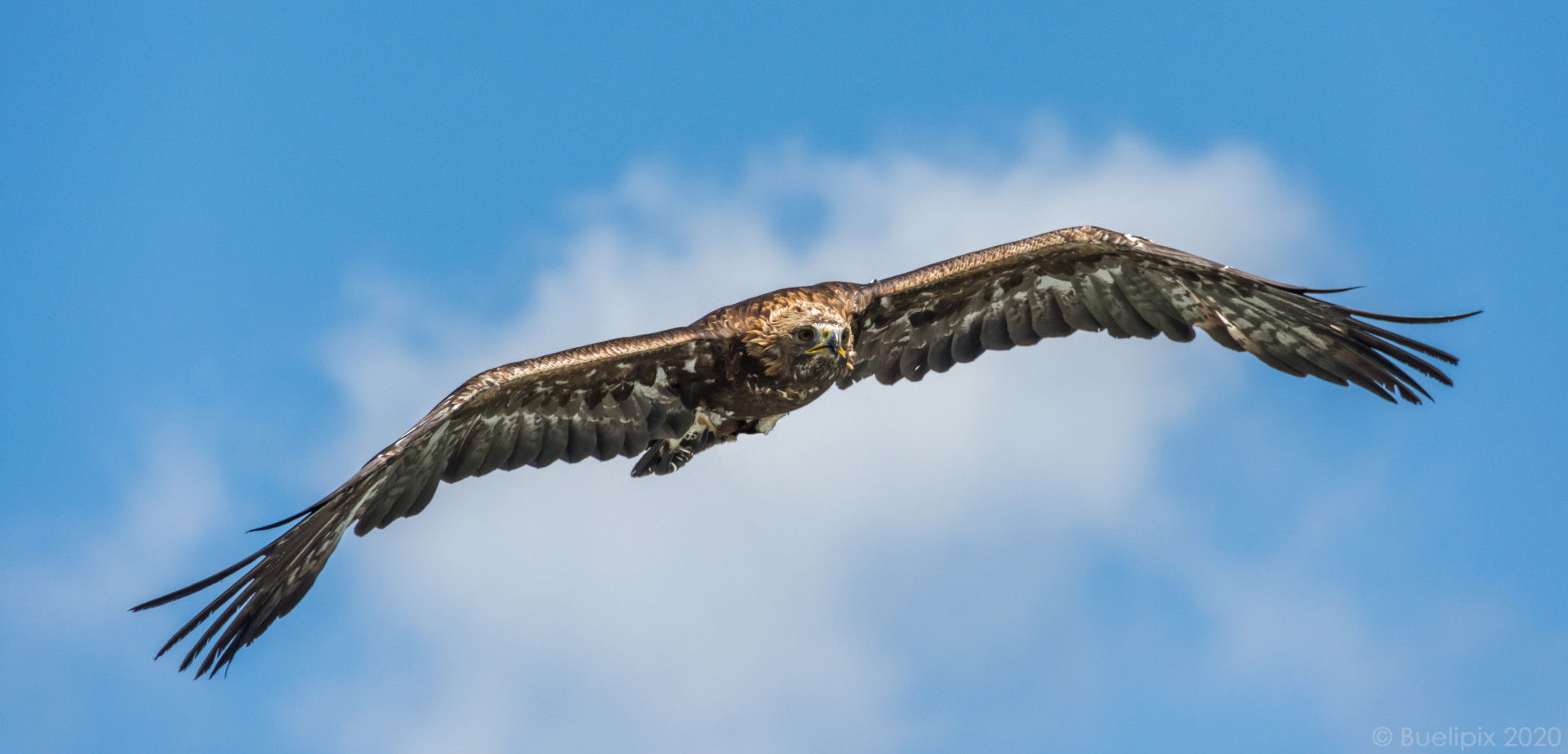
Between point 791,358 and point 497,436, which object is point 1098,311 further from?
point 497,436

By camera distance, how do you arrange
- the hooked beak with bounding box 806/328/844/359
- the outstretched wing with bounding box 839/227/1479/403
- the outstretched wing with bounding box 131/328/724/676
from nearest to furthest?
the outstretched wing with bounding box 131/328/724/676
the hooked beak with bounding box 806/328/844/359
the outstretched wing with bounding box 839/227/1479/403

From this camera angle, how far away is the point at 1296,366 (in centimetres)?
1113

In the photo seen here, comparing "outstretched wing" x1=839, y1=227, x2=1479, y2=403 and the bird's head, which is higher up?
"outstretched wing" x1=839, y1=227, x2=1479, y2=403

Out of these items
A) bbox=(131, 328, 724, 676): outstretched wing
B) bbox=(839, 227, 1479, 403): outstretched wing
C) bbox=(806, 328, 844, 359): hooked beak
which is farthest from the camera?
bbox=(839, 227, 1479, 403): outstretched wing

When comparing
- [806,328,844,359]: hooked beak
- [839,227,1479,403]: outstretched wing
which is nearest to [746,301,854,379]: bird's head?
[806,328,844,359]: hooked beak

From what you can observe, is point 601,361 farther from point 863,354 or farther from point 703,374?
point 863,354

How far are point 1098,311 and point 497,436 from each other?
16.1 ft

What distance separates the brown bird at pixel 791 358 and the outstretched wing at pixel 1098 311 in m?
0.01

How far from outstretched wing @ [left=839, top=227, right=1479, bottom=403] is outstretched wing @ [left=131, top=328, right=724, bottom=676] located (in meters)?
1.50

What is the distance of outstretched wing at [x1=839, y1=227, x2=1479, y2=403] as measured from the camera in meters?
11.0

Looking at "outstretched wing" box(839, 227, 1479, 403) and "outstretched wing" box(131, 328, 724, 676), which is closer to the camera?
"outstretched wing" box(131, 328, 724, 676)

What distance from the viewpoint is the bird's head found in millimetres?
10086

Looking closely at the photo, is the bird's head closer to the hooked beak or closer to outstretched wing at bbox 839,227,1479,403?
the hooked beak

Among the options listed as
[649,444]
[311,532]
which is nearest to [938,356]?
[649,444]
